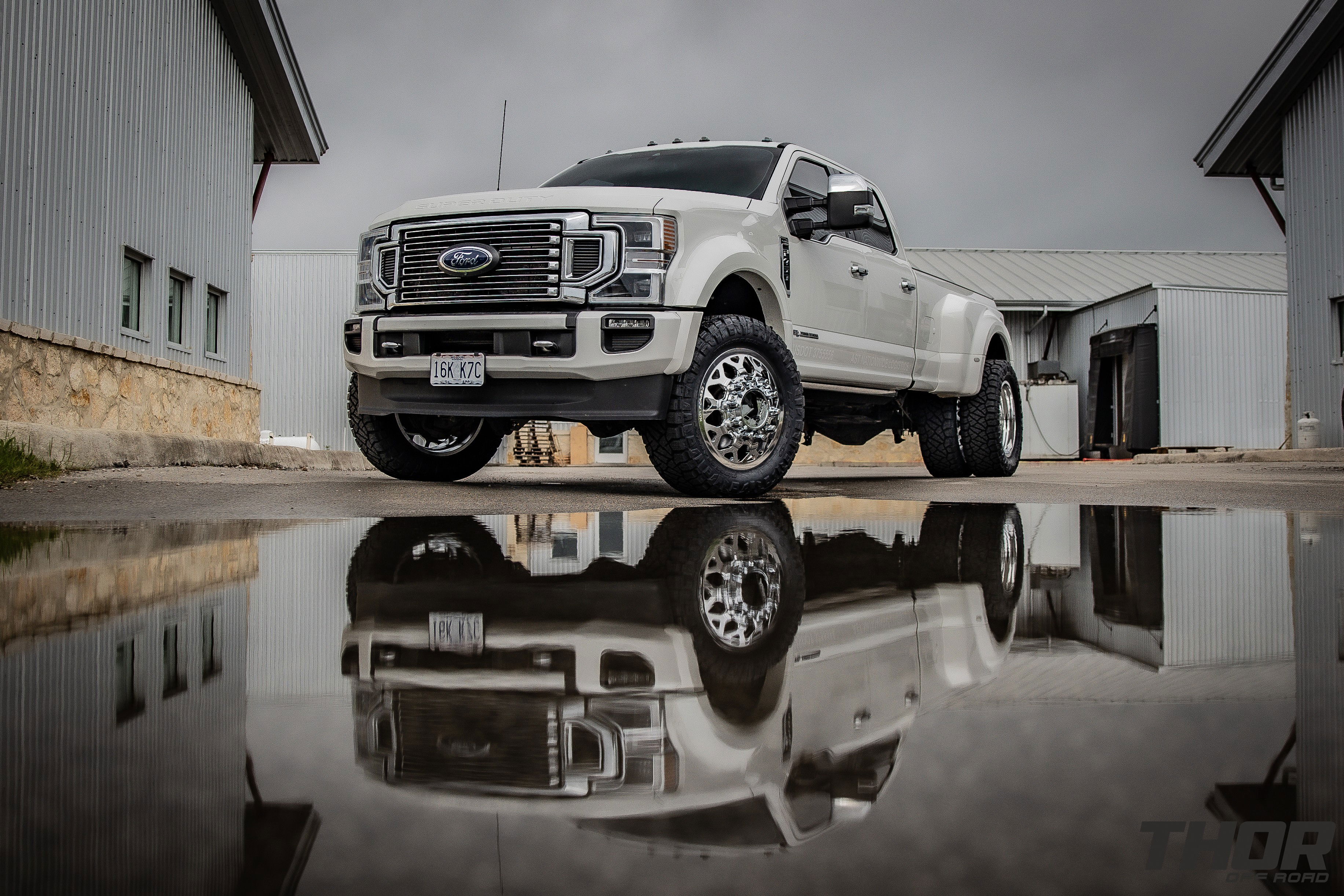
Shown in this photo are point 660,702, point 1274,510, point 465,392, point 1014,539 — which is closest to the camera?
point 660,702

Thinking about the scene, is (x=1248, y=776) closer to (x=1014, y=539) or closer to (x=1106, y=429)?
(x=1014, y=539)

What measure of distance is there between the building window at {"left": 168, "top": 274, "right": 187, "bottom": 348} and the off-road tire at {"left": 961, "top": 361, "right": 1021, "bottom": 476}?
9.73 meters

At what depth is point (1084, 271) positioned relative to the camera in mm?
33375

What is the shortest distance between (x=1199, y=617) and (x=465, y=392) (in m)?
4.69

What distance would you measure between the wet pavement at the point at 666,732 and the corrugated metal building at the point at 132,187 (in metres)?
8.27

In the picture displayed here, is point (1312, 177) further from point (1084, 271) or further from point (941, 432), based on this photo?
point (1084, 271)

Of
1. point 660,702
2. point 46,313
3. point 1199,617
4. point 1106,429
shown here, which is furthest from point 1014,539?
point 1106,429

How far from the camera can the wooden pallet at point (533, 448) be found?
27.7 meters

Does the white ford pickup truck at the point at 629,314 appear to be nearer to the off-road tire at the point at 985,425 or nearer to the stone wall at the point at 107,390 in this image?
the off-road tire at the point at 985,425

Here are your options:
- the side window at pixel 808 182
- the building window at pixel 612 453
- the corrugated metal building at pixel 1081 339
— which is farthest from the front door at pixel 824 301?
the building window at pixel 612 453

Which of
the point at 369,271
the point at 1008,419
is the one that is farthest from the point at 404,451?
the point at 1008,419

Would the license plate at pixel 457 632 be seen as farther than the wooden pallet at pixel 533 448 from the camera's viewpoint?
No

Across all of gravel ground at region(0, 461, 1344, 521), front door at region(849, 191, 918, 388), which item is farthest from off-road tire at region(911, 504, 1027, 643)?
front door at region(849, 191, 918, 388)

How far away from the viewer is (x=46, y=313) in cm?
1034
